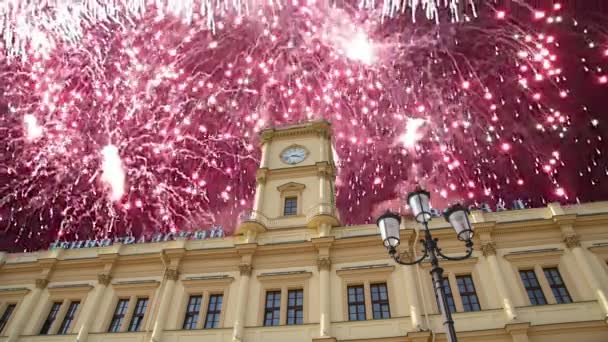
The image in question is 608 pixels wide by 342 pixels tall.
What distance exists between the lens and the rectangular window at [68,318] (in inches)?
903

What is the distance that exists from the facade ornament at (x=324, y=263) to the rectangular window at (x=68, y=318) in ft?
43.3

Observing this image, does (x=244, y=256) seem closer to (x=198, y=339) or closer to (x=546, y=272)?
(x=198, y=339)

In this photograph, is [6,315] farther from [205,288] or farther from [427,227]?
[427,227]

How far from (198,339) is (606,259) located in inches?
768

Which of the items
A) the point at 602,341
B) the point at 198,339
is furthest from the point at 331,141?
the point at 602,341

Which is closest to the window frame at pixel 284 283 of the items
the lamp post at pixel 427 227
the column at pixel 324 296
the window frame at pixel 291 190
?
the column at pixel 324 296

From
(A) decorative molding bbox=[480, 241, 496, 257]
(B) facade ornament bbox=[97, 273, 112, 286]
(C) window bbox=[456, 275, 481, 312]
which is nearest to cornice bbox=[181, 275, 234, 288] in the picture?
(B) facade ornament bbox=[97, 273, 112, 286]

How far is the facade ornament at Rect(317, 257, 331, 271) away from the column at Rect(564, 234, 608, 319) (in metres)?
11.6

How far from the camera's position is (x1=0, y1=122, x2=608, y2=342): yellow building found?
19750 mm

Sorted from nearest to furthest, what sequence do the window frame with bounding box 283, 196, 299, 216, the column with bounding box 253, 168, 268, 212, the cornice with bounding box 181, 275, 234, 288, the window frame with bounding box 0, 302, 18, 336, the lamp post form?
the lamp post → the cornice with bounding box 181, 275, 234, 288 → the window frame with bounding box 0, 302, 18, 336 → the window frame with bounding box 283, 196, 299, 216 → the column with bounding box 253, 168, 268, 212

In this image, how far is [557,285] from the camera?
20562 millimetres

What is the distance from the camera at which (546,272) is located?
2117 cm

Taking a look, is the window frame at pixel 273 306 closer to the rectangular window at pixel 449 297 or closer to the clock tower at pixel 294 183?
the clock tower at pixel 294 183

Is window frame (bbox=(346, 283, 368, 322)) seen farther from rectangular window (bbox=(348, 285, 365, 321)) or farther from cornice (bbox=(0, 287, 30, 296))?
cornice (bbox=(0, 287, 30, 296))
